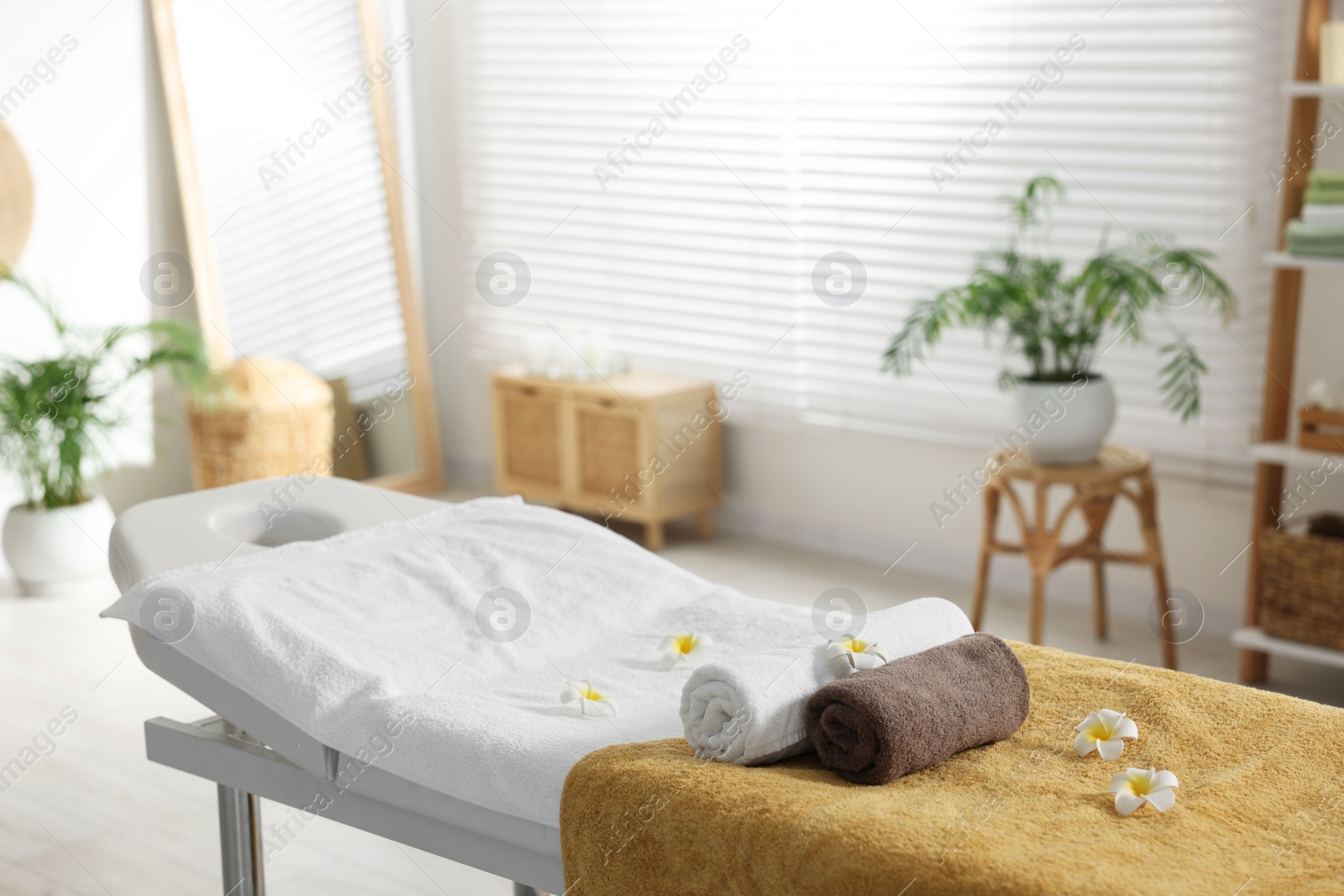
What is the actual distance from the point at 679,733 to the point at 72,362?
114 inches

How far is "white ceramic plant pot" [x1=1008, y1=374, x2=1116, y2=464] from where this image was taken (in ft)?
10.3

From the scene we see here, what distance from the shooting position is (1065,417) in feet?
10.3

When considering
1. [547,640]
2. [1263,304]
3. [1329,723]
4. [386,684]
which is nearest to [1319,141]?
[1263,304]

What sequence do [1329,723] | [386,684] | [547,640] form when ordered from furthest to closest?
[547,640]
[386,684]
[1329,723]

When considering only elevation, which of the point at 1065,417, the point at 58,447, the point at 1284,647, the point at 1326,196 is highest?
the point at 1326,196

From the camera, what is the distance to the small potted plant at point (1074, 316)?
3.05 metres

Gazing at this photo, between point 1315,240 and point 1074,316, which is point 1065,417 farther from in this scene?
point 1315,240

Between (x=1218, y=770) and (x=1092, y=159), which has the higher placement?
(x=1092, y=159)

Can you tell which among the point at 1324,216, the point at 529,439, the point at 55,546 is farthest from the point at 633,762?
the point at 529,439

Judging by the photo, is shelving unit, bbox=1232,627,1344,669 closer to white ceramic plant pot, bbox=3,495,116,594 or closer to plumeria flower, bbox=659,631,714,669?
plumeria flower, bbox=659,631,714,669

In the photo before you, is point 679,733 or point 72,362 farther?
point 72,362

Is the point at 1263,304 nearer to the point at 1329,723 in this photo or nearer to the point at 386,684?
the point at 1329,723

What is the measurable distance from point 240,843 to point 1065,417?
79.7 inches

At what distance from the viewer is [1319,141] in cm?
304
